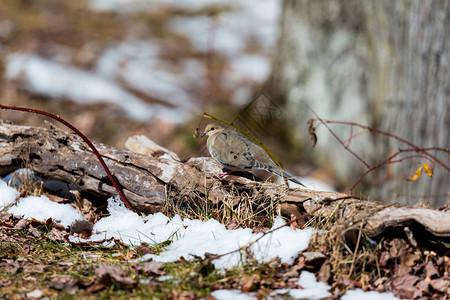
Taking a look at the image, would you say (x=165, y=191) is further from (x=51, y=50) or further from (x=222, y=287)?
(x=51, y=50)

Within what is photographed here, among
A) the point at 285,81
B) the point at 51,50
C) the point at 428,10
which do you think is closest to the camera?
the point at 428,10

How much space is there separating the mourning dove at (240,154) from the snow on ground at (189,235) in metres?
0.47

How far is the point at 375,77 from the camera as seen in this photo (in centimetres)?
654

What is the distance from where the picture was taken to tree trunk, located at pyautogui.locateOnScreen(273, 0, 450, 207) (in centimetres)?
554

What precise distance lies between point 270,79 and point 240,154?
185 inches

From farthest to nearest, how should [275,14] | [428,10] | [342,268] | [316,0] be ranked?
[275,14]
[316,0]
[428,10]
[342,268]

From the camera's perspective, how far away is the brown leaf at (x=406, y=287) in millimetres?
2457

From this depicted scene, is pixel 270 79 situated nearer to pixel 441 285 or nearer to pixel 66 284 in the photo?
pixel 441 285

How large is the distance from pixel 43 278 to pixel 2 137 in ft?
5.86

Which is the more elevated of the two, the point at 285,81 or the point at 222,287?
the point at 285,81

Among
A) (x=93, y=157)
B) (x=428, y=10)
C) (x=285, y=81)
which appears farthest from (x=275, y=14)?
(x=93, y=157)

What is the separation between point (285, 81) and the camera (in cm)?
770

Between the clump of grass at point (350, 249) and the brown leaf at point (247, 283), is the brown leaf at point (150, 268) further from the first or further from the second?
the clump of grass at point (350, 249)

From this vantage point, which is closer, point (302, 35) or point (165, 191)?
point (165, 191)
